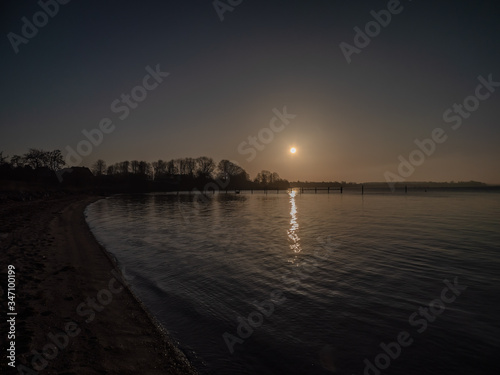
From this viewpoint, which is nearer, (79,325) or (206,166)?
(79,325)

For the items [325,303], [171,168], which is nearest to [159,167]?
[171,168]

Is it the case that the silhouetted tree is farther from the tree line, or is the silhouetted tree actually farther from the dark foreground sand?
the dark foreground sand

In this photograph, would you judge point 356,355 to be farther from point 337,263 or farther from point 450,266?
point 450,266

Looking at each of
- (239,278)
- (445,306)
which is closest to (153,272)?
(239,278)

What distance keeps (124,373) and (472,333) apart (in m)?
8.38

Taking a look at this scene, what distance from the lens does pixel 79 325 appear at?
21.0 ft

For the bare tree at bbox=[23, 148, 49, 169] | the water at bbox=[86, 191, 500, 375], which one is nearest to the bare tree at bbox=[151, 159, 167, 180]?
the bare tree at bbox=[23, 148, 49, 169]

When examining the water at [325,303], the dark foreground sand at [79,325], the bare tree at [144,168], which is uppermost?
the bare tree at [144,168]

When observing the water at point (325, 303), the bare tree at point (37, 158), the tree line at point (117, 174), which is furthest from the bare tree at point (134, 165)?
the water at point (325, 303)

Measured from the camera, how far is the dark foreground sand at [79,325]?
5.02 meters

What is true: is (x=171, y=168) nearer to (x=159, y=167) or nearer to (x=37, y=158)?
(x=159, y=167)

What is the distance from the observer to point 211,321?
7.63 meters

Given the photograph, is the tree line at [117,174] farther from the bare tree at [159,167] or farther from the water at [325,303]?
the water at [325,303]

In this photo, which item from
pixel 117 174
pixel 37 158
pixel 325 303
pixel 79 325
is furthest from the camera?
pixel 117 174
